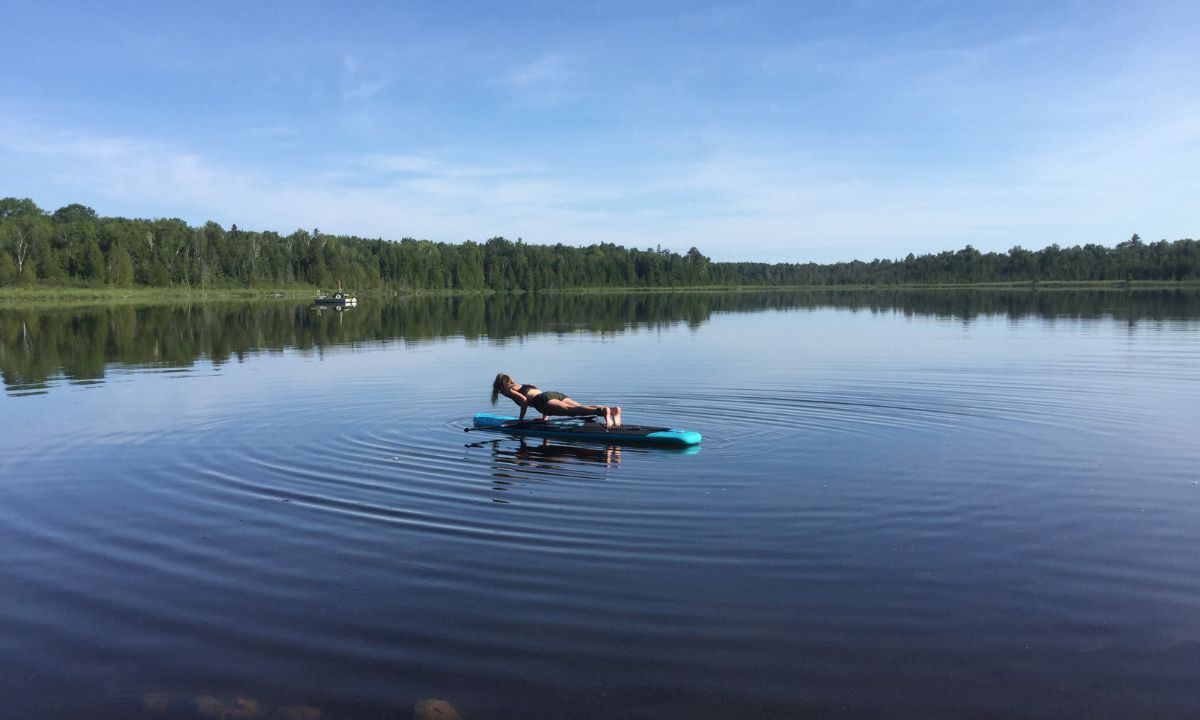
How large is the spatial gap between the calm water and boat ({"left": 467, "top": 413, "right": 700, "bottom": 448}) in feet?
1.53

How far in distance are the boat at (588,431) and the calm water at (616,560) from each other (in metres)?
0.47

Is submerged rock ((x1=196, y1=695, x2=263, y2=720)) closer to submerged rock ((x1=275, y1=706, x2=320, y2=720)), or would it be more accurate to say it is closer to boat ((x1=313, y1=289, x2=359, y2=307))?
submerged rock ((x1=275, y1=706, x2=320, y2=720))

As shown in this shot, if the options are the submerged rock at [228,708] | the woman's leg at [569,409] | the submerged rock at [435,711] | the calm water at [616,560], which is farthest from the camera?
the woman's leg at [569,409]

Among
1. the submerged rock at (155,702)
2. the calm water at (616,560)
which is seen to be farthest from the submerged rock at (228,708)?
the submerged rock at (155,702)

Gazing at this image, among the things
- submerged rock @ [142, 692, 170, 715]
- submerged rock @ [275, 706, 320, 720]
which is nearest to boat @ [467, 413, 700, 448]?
submerged rock @ [275, 706, 320, 720]

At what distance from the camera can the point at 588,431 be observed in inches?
668

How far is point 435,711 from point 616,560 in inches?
142

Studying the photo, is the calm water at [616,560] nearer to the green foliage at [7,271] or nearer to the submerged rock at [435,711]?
the submerged rock at [435,711]

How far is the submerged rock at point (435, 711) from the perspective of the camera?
6375 millimetres

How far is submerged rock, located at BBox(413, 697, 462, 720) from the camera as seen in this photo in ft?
20.9

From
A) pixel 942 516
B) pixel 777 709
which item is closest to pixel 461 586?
pixel 777 709

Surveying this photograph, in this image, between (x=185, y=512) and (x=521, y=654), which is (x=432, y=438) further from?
(x=521, y=654)

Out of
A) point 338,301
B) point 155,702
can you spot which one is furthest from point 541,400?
point 338,301

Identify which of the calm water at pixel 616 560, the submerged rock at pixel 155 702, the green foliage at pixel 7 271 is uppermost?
the green foliage at pixel 7 271
